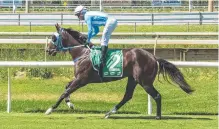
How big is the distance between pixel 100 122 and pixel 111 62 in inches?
40.4

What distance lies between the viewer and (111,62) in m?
8.86

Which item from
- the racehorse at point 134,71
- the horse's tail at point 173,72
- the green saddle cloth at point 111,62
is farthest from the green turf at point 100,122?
the green saddle cloth at point 111,62

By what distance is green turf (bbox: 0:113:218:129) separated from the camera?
7.80 m

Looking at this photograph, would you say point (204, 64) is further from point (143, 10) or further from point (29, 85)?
point (143, 10)

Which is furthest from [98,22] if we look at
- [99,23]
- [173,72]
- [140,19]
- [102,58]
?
[140,19]

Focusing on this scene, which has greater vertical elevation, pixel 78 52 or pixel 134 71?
pixel 78 52

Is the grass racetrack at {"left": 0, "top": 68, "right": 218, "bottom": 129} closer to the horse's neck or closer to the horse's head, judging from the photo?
the horse's neck

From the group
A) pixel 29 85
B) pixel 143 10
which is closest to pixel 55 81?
pixel 29 85

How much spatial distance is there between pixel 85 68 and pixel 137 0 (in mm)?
31008

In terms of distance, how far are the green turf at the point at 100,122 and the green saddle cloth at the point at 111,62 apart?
662 millimetres

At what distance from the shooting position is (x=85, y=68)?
8.92m

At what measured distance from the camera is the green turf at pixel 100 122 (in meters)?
7.80

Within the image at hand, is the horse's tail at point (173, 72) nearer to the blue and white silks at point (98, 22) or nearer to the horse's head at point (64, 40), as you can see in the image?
the blue and white silks at point (98, 22)

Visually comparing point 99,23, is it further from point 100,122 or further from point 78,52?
point 100,122
